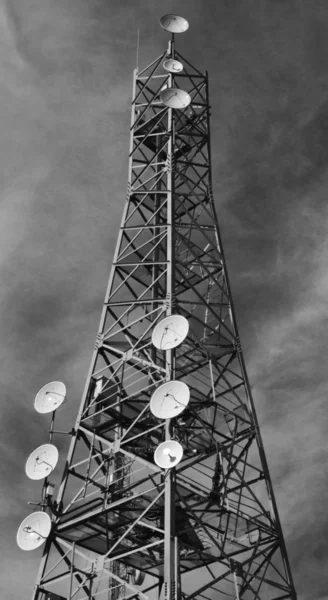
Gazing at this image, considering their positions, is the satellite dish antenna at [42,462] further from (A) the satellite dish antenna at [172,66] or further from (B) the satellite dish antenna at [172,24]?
(B) the satellite dish antenna at [172,24]

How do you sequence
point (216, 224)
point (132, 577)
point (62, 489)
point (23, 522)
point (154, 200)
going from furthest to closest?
point (154, 200)
point (216, 224)
point (132, 577)
point (62, 489)
point (23, 522)

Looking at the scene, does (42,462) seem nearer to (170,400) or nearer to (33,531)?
(33,531)

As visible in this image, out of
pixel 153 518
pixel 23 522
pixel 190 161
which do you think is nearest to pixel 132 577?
pixel 153 518

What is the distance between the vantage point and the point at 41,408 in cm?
3053

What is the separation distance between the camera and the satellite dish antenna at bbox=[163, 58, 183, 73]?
42125mm

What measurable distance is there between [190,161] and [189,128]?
123 inches

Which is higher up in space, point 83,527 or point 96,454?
point 96,454

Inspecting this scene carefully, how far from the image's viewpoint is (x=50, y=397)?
30.6 m

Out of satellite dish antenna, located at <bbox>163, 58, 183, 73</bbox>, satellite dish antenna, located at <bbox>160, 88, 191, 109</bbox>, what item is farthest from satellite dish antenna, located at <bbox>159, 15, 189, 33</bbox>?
satellite dish antenna, located at <bbox>160, 88, 191, 109</bbox>

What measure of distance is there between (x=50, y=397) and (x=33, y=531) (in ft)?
19.8

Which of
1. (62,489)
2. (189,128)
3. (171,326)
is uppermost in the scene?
(189,128)

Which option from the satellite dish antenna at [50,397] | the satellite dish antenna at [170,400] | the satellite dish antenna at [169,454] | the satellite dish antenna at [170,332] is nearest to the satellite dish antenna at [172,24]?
the satellite dish antenna at [170,332]

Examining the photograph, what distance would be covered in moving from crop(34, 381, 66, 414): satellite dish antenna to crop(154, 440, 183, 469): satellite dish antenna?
6450mm

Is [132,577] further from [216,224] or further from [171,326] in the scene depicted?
[216,224]
